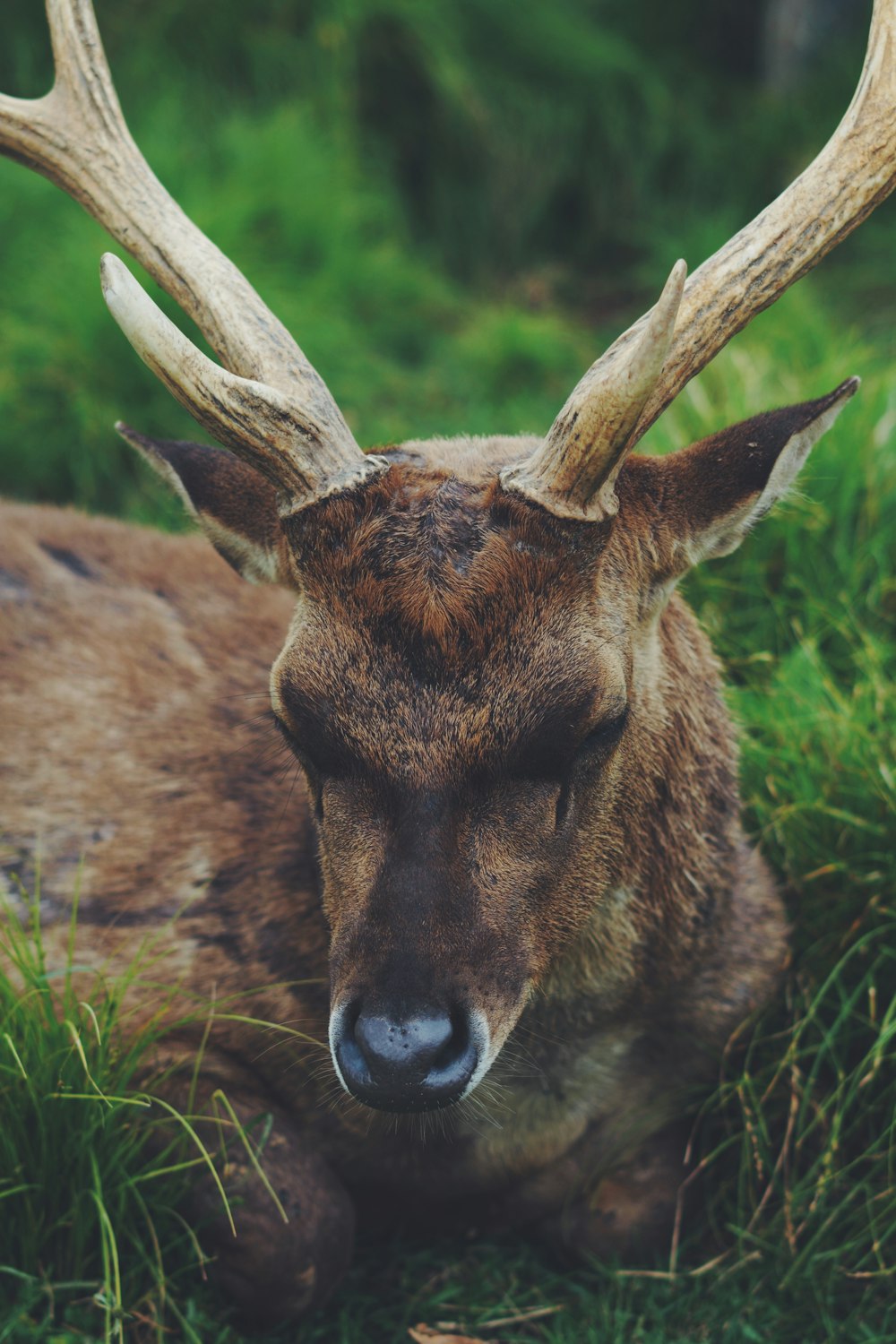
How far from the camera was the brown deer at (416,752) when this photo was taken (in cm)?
264

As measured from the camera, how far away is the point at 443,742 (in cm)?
261

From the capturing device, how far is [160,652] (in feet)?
13.2

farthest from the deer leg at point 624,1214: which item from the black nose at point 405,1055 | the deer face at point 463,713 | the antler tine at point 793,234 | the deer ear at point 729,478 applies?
the antler tine at point 793,234

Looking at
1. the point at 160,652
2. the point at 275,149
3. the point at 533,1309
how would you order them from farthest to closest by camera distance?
the point at 275,149 < the point at 160,652 < the point at 533,1309

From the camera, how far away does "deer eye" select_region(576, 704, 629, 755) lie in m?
2.78

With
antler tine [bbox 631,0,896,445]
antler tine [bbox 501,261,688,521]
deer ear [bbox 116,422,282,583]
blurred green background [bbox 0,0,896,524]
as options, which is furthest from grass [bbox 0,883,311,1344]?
blurred green background [bbox 0,0,896,524]

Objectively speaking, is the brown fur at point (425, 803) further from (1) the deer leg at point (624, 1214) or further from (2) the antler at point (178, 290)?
(2) the antler at point (178, 290)

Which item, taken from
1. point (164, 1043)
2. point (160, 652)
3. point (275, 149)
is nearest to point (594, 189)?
point (275, 149)

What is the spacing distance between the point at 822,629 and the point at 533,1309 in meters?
2.26

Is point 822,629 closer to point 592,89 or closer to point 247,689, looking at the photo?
point 247,689

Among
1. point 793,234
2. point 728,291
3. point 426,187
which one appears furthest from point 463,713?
point 426,187

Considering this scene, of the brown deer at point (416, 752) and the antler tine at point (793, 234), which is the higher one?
the antler tine at point (793, 234)

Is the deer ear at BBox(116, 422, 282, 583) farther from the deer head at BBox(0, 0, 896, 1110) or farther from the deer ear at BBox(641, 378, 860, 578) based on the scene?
the deer ear at BBox(641, 378, 860, 578)

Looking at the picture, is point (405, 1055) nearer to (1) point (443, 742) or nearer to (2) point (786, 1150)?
(1) point (443, 742)
